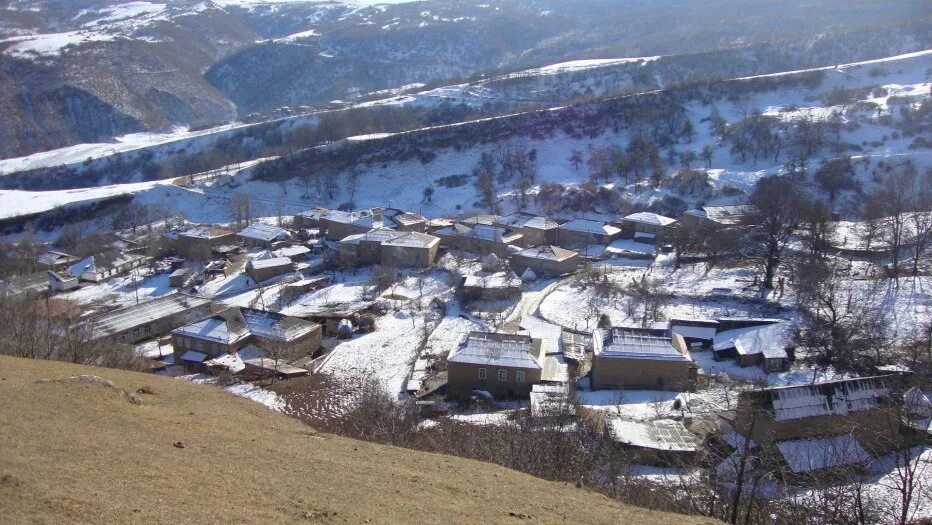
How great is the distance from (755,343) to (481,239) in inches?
618

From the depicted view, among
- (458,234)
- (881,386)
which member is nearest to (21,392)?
(881,386)

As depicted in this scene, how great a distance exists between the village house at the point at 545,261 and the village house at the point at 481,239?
1.22 meters

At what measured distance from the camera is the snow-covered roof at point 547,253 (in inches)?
1122

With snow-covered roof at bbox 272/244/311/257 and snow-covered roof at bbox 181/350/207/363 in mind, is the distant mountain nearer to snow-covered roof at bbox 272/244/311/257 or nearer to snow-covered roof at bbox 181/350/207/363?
snow-covered roof at bbox 272/244/311/257

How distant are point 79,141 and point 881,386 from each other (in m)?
90.7

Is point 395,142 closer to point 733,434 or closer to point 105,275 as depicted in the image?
point 105,275

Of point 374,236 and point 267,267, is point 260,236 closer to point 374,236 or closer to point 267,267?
point 267,267

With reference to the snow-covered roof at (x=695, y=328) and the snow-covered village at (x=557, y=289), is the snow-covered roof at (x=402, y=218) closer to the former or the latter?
the snow-covered village at (x=557, y=289)

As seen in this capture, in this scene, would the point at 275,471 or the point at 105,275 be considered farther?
the point at 105,275

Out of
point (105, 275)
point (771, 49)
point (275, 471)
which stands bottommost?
point (105, 275)

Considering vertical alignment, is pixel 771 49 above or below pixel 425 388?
above

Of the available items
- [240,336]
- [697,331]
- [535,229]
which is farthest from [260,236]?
[697,331]

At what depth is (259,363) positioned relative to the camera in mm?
19562

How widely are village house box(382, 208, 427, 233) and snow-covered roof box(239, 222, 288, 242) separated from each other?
18.8 feet
